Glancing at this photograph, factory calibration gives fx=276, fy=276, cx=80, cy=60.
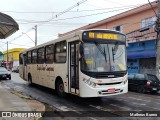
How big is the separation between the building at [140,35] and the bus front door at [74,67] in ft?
45.8

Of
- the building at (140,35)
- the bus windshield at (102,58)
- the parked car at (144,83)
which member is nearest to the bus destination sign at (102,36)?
the bus windshield at (102,58)

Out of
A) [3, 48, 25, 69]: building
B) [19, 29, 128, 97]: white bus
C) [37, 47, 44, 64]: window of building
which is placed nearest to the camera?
[19, 29, 128, 97]: white bus

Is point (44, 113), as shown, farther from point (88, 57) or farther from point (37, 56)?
point (37, 56)

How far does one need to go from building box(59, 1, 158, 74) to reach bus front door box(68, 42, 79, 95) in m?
14.0

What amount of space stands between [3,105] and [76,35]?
4160 millimetres

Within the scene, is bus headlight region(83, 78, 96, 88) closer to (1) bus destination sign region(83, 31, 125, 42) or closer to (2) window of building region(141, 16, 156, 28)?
(1) bus destination sign region(83, 31, 125, 42)

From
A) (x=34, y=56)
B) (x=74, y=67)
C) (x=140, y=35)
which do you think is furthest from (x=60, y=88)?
(x=140, y=35)

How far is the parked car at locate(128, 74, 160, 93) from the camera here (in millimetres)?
17797

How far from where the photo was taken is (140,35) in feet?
87.5

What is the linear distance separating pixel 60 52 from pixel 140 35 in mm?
14801

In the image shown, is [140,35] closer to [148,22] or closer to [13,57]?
[148,22]

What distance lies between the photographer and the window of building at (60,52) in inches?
→ 518

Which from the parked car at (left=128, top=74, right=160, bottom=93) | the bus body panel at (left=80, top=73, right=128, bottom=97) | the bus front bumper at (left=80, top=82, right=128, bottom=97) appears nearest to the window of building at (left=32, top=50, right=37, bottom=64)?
the parked car at (left=128, top=74, right=160, bottom=93)

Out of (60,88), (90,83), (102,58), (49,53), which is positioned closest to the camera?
(90,83)
